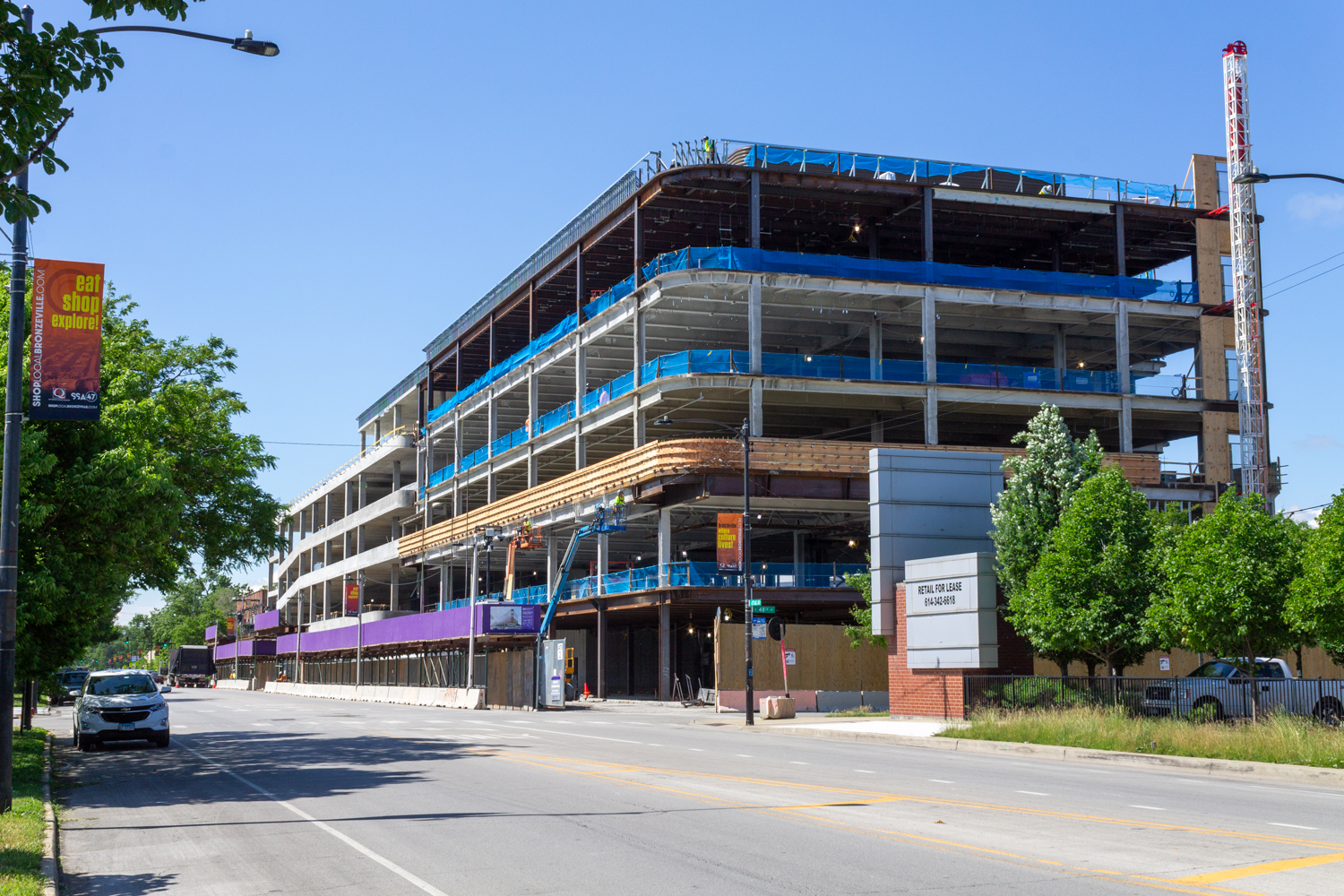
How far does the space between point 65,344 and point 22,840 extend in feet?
20.7

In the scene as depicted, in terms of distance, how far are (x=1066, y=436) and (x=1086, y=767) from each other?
54.5 ft

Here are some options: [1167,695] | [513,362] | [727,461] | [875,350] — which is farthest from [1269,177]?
[513,362]

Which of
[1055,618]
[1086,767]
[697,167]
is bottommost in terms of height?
[1086,767]

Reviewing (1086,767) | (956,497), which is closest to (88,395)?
(1086,767)

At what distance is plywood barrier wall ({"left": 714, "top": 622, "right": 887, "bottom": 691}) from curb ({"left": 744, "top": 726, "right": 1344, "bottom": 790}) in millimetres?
16017

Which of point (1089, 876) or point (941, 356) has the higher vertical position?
point (941, 356)

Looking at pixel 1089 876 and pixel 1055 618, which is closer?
pixel 1089 876

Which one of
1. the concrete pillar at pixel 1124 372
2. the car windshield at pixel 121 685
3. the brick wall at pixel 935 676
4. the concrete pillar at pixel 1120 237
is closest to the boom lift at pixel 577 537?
the brick wall at pixel 935 676

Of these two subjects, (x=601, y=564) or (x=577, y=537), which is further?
(x=601, y=564)

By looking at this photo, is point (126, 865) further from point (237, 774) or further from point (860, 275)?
point (860, 275)

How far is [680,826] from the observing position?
43.2 feet

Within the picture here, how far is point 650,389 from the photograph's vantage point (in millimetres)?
56375

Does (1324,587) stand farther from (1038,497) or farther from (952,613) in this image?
(1038,497)

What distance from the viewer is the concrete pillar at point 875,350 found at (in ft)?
186
